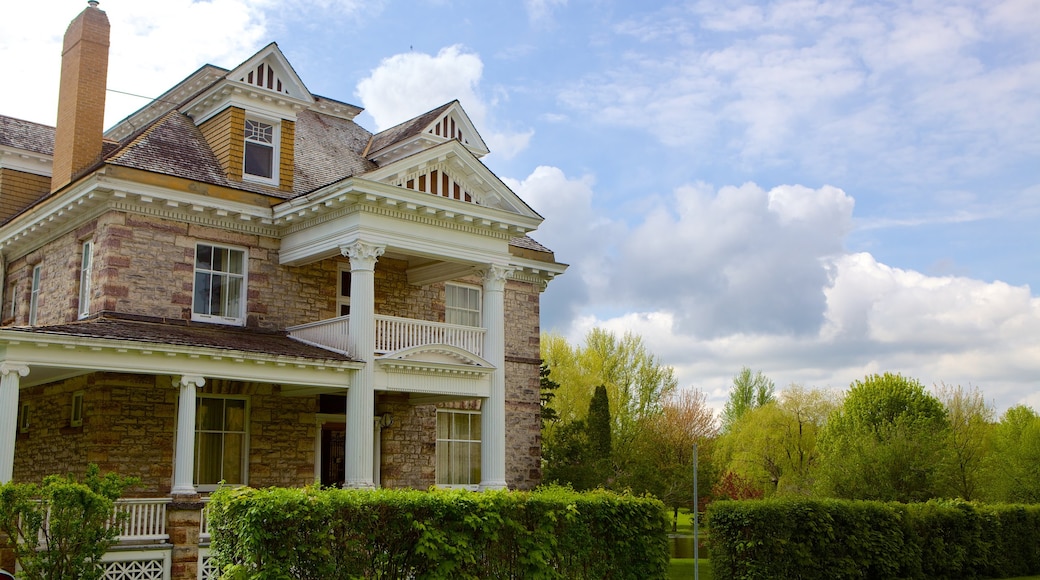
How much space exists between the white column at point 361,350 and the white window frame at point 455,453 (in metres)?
4.99

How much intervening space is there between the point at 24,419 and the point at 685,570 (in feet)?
55.0

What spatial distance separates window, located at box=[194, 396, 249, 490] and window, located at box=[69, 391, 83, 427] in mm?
2321

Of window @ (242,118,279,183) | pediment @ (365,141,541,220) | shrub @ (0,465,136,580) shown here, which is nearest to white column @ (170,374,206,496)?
shrub @ (0,465,136,580)

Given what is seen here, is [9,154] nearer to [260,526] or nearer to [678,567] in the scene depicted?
[260,526]

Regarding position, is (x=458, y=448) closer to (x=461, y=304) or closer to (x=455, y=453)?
(x=455, y=453)

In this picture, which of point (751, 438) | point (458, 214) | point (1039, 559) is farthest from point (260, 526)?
point (751, 438)

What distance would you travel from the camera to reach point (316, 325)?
71.2ft

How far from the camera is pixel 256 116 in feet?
74.9

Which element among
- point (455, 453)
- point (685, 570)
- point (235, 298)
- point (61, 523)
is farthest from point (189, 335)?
point (685, 570)

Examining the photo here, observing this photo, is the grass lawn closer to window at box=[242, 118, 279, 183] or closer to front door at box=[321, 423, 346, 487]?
front door at box=[321, 423, 346, 487]

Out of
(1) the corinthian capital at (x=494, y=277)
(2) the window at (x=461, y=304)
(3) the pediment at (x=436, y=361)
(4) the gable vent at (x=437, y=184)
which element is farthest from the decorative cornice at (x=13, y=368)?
(2) the window at (x=461, y=304)

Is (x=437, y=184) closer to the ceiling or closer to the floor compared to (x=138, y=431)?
closer to the ceiling

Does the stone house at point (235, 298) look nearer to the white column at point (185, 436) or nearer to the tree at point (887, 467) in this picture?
the white column at point (185, 436)

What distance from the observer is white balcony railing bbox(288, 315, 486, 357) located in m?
21.2
